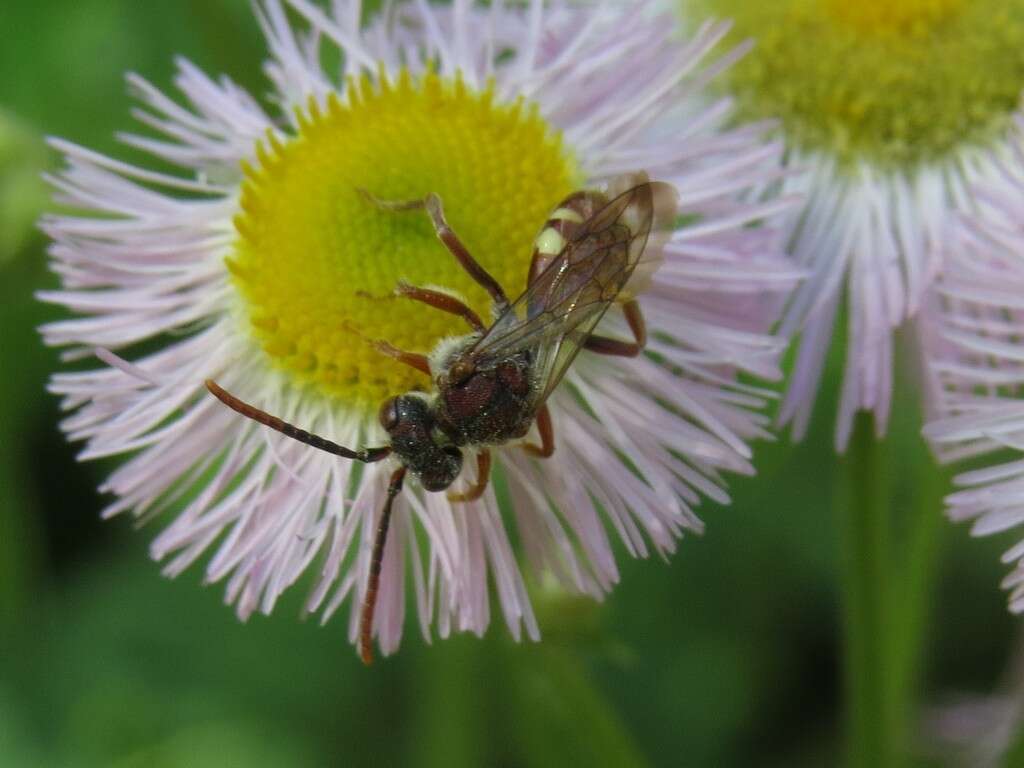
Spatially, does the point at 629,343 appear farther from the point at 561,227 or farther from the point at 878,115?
the point at 878,115

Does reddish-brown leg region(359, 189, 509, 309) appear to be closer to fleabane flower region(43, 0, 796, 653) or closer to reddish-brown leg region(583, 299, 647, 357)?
fleabane flower region(43, 0, 796, 653)

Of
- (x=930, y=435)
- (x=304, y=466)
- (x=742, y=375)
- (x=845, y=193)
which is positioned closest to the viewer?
(x=930, y=435)

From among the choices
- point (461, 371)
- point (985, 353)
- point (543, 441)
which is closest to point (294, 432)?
point (461, 371)

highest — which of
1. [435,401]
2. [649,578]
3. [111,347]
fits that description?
[111,347]

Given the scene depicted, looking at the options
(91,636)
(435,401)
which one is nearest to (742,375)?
(435,401)

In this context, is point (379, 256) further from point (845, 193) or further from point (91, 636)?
point (91, 636)

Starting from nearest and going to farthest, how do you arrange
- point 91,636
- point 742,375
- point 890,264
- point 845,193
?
point 890,264, point 845,193, point 742,375, point 91,636
